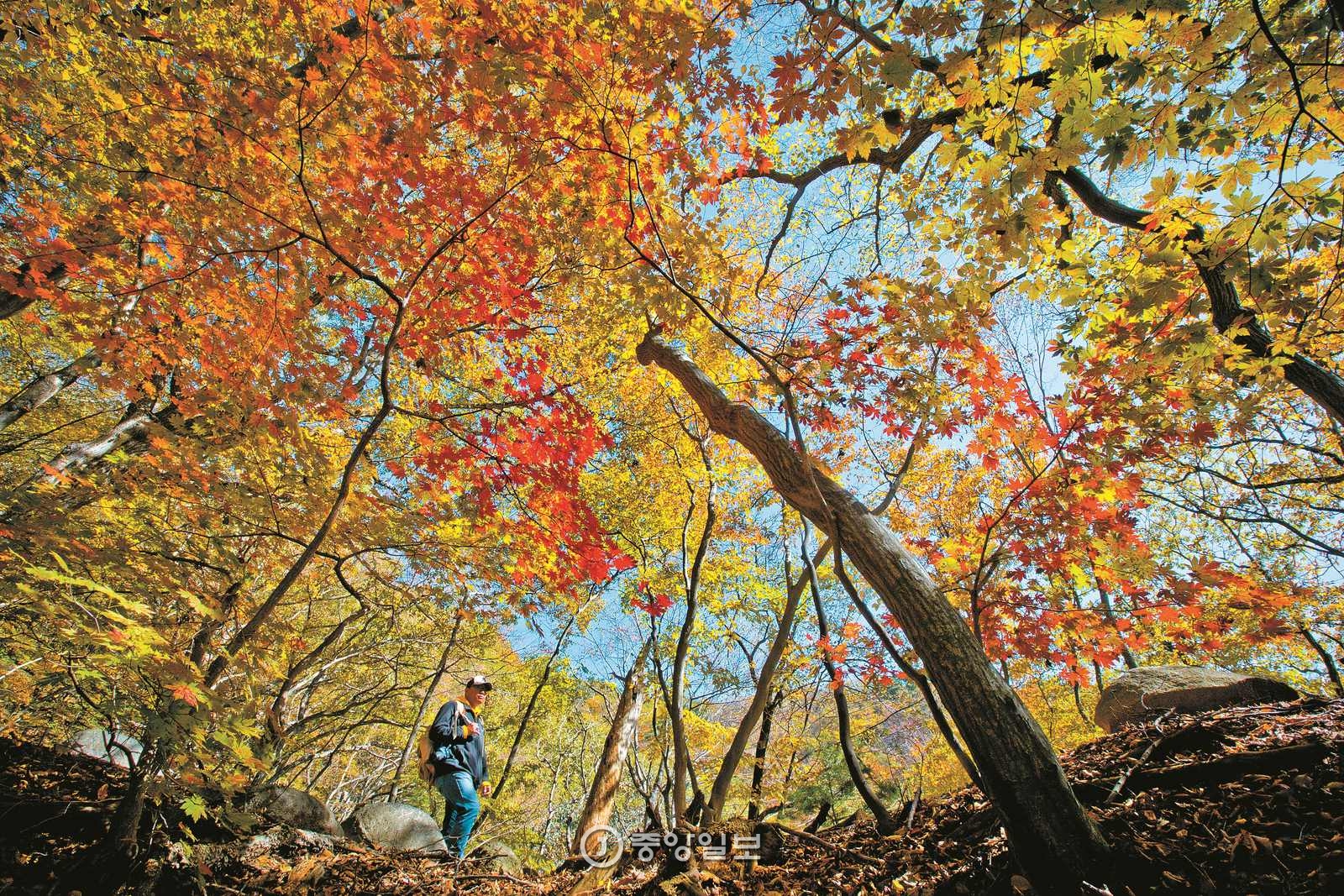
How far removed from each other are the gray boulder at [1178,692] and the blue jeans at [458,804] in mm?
5373

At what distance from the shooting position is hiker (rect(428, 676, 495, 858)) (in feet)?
14.5

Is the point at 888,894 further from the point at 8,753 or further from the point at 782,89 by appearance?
the point at 8,753

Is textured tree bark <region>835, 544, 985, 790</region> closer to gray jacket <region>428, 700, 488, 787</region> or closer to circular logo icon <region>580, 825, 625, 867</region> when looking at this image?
circular logo icon <region>580, 825, 625, 867</region>

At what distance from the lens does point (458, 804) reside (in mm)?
4480

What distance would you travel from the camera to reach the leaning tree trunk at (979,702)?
201cm

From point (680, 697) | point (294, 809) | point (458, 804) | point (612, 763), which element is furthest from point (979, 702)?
point (294, 809)

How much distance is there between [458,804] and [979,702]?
4400 millimetres

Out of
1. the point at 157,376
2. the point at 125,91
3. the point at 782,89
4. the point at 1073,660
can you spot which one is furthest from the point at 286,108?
the point at 1073,660

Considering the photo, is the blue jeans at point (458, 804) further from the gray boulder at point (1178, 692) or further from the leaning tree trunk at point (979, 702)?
the gray boulder at point (1178, 692)

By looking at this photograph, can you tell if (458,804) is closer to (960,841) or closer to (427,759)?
(427,759)

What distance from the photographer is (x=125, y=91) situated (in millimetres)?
4672

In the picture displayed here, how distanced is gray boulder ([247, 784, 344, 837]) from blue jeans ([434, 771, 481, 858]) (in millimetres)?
915

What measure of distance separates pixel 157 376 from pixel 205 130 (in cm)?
256

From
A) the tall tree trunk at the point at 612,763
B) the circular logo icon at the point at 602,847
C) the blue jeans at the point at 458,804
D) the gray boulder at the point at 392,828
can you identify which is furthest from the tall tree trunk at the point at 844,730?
the gray boulder at the point at 392,828
